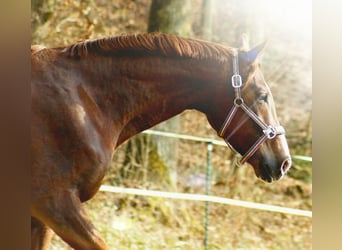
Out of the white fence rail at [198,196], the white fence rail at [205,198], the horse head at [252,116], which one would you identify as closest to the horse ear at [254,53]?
the horse head at [252,116]

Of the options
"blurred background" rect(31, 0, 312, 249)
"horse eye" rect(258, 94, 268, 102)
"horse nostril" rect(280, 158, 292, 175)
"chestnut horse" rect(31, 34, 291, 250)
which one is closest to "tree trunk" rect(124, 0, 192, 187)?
"blurred background" rect(31, 0, 312, 249)

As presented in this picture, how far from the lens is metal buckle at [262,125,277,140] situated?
2.42 metres

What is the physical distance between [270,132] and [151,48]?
0.73 metres

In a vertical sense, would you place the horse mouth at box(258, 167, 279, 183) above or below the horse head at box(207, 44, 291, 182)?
below

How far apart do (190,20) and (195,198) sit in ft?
3.15

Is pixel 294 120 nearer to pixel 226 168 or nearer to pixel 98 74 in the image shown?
pixel 226 168

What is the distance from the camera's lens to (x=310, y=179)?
2.53 meters

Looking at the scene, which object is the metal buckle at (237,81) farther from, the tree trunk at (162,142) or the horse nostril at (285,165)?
the horse nostril at (285,165)

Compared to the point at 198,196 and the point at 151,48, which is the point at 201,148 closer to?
the point at 198,196

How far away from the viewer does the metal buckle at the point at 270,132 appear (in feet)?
7.95

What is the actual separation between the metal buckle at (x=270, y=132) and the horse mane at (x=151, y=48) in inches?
16.0

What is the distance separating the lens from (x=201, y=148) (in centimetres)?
265

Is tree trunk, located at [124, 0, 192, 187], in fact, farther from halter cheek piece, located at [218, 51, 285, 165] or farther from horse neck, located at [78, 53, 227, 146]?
halter cheek piece, located at [218, 51, 285, 165]
